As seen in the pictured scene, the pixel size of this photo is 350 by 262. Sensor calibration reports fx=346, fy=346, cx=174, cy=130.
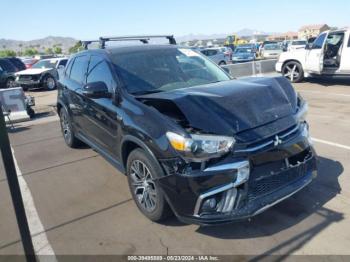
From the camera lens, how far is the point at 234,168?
2.95 m

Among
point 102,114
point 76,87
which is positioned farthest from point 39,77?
point 102,114

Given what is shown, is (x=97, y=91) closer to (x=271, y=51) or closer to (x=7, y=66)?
(x=7, y=66)

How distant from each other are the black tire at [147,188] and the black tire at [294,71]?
36.0 ft

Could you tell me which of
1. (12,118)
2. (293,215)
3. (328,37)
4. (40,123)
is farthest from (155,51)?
(328,37)

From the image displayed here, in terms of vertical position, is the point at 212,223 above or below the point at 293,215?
above

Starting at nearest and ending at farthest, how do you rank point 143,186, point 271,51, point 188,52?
point 143,186, point 188,52, point 271,51

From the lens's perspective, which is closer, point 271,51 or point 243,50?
point 243,50

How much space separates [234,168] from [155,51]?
7.67ft

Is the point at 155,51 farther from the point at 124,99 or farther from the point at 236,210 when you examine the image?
the point at 236,210

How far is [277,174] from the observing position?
10.6ft

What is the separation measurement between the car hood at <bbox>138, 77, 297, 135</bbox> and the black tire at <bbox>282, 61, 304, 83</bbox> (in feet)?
32.7

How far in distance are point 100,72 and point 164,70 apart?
2.81 ft

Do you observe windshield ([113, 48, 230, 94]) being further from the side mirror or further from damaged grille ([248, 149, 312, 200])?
damaged grille ([248, 149, 312, 200])

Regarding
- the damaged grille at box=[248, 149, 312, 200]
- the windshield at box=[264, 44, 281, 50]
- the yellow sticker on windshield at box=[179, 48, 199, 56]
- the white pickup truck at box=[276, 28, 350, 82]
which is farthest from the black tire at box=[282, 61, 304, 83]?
the windshield at box=[264, 44, 281, 50]
